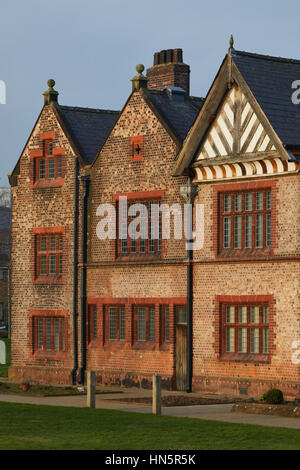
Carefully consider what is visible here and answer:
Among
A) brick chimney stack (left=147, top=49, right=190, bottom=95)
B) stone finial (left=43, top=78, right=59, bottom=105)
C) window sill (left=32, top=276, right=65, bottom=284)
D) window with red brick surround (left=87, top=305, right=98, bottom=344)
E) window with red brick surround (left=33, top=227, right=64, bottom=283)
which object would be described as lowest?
window with red brick surround (left=87, top=305, right=98, bottom=344)

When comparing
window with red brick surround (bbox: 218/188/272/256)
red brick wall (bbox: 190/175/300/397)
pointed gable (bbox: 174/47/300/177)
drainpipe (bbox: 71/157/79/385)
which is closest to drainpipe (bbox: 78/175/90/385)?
drainpipe (bbox: 71/157/79/385)

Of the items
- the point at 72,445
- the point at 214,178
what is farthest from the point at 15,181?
the point at 72,445

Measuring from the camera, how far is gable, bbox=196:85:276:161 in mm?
34906

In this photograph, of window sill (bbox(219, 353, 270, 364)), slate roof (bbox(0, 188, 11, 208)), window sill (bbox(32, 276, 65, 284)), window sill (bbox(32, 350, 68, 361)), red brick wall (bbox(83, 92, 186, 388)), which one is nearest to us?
window sill (bbox(219, 353, 270, 364))

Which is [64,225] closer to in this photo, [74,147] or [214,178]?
[74,147]

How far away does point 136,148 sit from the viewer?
40062 millimetres

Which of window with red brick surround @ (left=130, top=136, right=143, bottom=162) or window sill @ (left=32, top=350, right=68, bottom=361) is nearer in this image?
window with red brick surround @ (left=130, top=136, right=143, bottom=162)

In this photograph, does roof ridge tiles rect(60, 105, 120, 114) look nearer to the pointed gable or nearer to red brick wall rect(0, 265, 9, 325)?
the pointed gable

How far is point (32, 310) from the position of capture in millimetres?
43750

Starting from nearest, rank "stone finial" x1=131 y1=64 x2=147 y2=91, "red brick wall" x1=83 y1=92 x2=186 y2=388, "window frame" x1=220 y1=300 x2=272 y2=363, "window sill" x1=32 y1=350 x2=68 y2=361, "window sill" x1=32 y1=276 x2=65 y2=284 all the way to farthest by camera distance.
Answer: "window frame" x1=220 y1=300 x2=272 y2=363 → "red brick wall" x1=83 y1=92 x2=186 y2=388 → "stone finial" x1=131 y1=64 x2=147 y2=91 → "window sill" x1=32 y1=350 x2=68 y2=361 → "window sill" x1=32 y1=276 x2=65 y2=284

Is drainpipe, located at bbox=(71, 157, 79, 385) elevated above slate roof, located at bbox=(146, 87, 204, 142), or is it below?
below

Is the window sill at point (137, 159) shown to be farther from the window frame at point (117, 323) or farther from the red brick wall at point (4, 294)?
the red brick wall at point (4, 294)

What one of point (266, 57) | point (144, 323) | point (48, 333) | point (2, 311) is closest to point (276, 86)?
point (266, 57)

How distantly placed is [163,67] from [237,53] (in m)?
10.3
